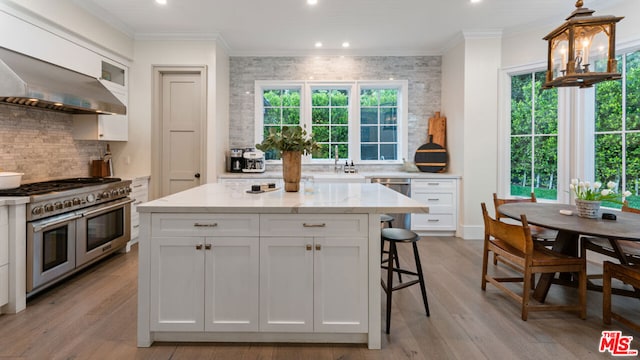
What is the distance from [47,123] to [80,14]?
4.08 feet

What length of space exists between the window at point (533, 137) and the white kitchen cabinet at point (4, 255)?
5.50 meters

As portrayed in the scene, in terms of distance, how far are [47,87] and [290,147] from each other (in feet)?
7.16

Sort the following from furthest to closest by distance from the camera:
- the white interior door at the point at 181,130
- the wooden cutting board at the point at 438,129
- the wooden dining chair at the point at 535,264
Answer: the wooden cutting board at the point at 438,129
the white interior door at the point at 181,130
the wooden dining chair at the point at 535,264

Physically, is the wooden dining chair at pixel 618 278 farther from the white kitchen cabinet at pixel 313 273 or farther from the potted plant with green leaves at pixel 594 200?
the white kitchen cabinet at pixel 313 273

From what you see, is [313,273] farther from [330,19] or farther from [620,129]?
[620,129]

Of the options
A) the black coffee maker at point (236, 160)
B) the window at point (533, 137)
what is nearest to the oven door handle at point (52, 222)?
the black coffee maker at point (236, 160)

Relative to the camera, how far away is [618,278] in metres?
2.28

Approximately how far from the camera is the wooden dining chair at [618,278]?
2158 mm

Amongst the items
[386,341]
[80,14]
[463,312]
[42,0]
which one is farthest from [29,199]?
[463,312]

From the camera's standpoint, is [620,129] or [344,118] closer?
[620,129]

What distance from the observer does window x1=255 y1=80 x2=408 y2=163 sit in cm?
551

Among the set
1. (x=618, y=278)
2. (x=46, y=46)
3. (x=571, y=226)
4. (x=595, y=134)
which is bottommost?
(x=618, y=278)

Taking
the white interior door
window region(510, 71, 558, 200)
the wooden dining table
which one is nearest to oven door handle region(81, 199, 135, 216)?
the white interior door

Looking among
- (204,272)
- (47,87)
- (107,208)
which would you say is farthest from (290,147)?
(107,208)
